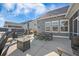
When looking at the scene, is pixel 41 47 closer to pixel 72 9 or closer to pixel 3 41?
pixel 3 41

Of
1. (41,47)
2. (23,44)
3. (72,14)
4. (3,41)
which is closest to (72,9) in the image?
(72,14)

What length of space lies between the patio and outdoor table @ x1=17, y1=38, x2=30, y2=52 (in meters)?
0.09

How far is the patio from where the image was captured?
3.73 meters

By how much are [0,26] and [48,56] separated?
5.61 ft

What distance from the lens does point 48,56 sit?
3.74 meters

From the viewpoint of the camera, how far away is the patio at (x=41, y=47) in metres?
3.73

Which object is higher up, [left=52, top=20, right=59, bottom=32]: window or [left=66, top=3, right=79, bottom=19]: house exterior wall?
[left=66, top=3, right=79, bottom=19]: house exterior wall

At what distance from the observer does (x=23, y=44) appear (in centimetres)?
378

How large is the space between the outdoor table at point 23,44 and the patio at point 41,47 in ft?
0.30

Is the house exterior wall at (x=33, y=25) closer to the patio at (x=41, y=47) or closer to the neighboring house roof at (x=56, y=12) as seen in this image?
the neighboring house roof at (x=56, y=12)

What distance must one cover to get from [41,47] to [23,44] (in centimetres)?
55

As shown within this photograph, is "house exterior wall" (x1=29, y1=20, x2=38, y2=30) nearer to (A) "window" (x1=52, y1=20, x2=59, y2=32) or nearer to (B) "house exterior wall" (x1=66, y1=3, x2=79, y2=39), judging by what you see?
(A) "window" (x1=52, y1=20, x2=59, y2=32)

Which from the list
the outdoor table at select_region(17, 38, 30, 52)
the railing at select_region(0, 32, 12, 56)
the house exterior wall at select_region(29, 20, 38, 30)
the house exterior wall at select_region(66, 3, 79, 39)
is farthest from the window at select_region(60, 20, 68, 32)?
the railing at select_region(0, 32, 12, 56)

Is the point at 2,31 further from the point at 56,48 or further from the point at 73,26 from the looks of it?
Result: the point at 73,26
